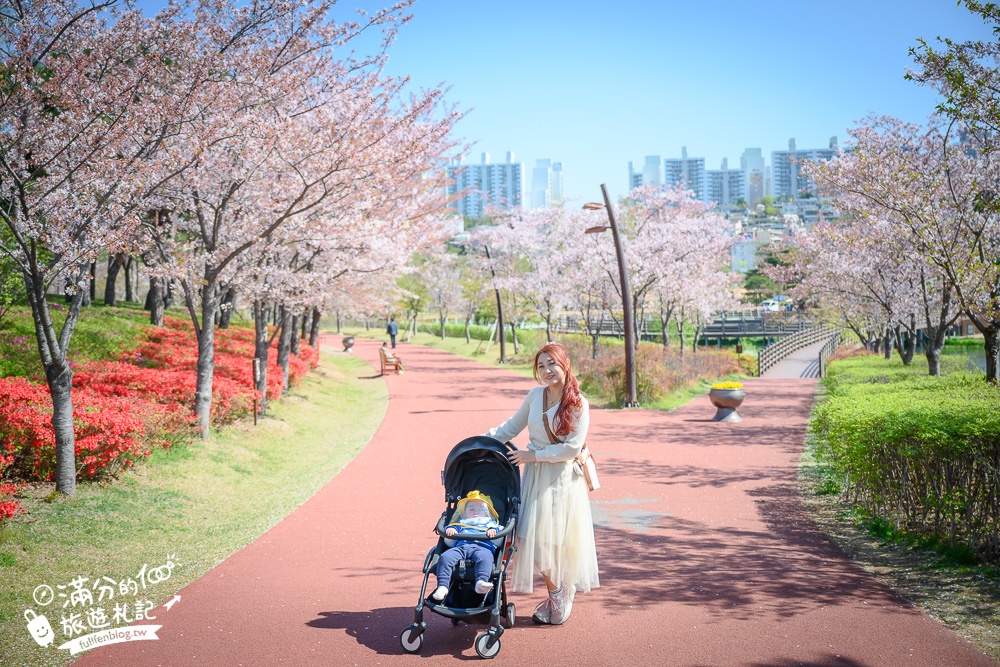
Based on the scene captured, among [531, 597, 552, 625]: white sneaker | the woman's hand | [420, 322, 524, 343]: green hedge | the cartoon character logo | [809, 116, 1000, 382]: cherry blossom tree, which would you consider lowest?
the cartoon character logo

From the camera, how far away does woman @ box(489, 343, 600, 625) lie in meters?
5.12

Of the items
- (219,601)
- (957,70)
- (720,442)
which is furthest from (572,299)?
(219,601)

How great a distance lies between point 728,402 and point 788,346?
27791 mm

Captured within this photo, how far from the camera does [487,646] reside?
463 cm

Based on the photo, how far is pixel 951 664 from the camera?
4461 millimetres

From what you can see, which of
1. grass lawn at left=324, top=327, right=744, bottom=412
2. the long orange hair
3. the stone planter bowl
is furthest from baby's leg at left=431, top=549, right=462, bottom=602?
grass lawn at left=324, top=327, right=744, bottom=412

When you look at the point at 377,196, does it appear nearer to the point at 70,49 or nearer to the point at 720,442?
the point at 70,49

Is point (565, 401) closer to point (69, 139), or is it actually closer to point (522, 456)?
point (522, 456)

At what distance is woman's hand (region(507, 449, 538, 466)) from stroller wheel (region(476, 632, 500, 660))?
3.77ft

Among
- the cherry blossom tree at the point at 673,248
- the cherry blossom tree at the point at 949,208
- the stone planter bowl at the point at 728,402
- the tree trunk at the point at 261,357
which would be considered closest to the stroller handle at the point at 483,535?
the cherry blossom tree at the point at 949,208

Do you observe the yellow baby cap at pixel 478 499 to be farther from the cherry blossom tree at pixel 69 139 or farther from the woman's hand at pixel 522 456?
the cherry blossom tree at pixel 69 139

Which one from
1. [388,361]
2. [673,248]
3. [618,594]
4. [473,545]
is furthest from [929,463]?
[388,361]

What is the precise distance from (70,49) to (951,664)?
970 centimetres

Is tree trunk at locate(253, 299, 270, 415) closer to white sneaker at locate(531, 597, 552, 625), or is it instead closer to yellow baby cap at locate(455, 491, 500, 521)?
yellow baby cap at locate(455, 491, 500, 521)
